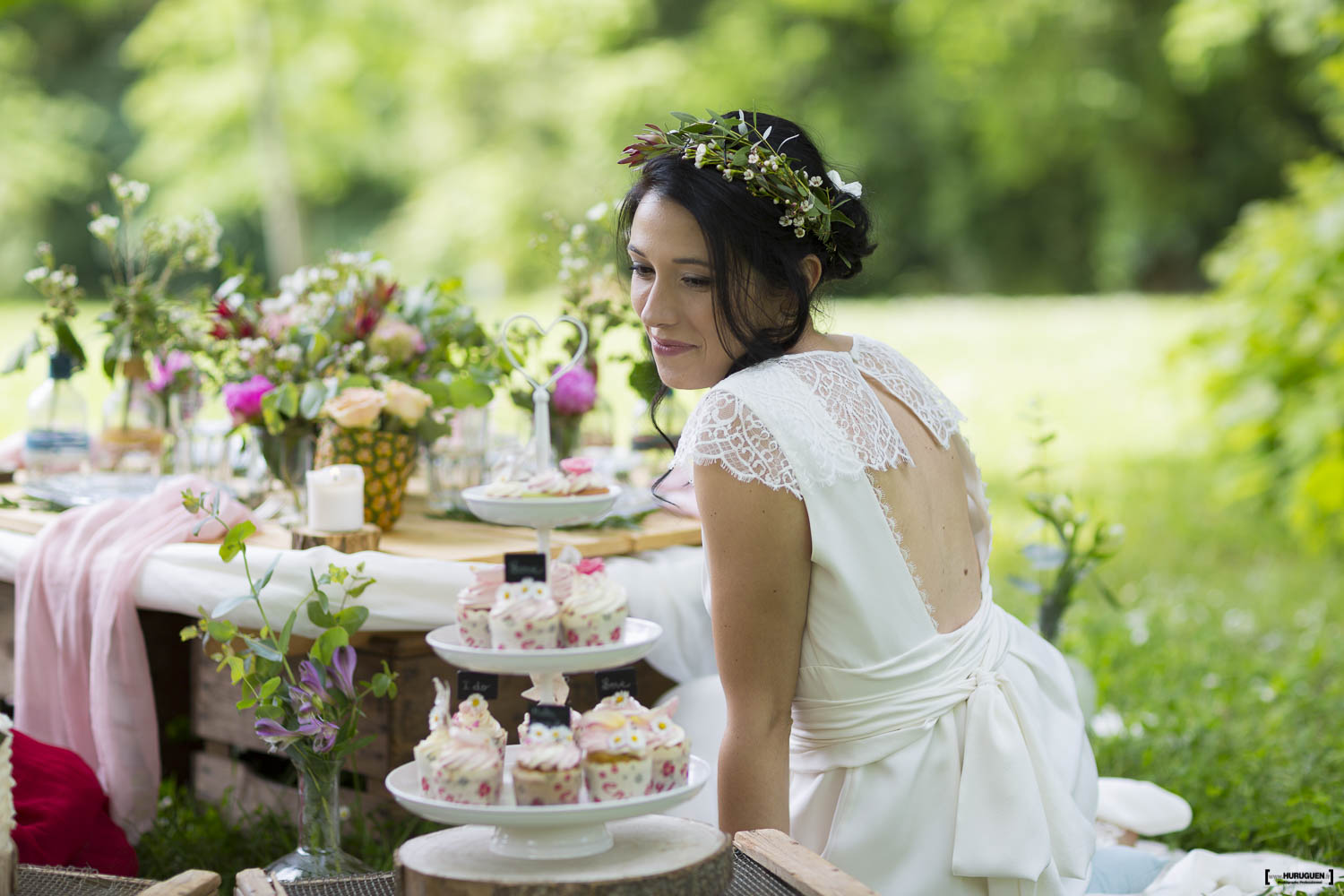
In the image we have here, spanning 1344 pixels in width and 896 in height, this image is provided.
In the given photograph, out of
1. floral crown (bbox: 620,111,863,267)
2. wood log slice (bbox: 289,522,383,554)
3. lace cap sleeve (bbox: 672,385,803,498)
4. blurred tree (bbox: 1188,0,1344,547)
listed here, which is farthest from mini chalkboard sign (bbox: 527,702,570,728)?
blurred tree (bbox: 1188,0,1344,547)

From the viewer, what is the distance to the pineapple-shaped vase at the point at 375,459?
103 inches

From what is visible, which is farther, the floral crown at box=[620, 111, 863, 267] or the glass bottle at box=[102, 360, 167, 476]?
the glass bottle at box=[102, 360, 167, 476]

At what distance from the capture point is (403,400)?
104 inches

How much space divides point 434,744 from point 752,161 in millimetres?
918

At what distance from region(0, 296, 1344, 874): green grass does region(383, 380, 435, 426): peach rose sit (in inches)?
32.6

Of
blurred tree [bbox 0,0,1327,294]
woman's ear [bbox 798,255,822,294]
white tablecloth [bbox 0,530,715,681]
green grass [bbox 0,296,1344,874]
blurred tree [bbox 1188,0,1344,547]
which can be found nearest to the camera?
woman's ear [bbox 798,255,822,294]

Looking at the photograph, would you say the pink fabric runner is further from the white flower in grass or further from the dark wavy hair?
the white flower in grass

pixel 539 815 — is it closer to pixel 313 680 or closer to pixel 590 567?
pixel 590 567

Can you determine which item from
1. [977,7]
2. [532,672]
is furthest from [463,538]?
[977,7]

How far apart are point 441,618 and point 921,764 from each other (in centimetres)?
88

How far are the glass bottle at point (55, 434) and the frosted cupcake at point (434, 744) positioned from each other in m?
2.01

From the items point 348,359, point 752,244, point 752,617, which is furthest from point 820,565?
point 348,359

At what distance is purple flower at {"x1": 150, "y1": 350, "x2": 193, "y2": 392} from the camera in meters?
3.12

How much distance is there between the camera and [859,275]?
86.3 inches
